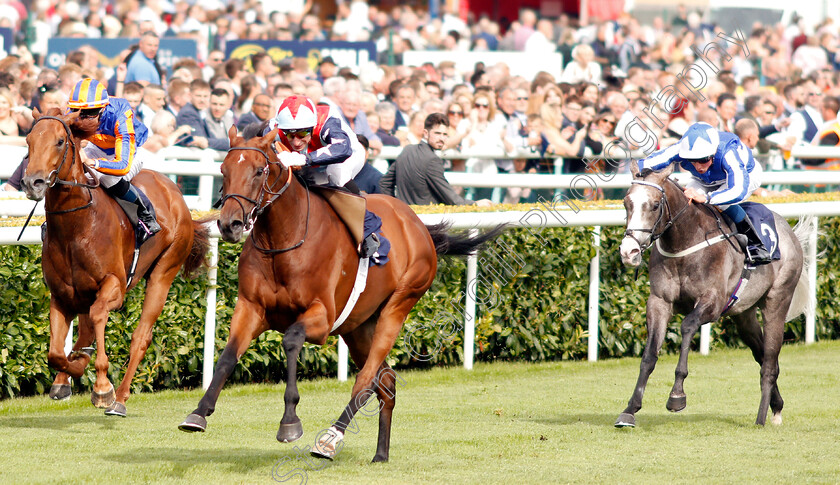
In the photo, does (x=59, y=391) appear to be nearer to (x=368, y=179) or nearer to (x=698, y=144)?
(x=368, y=179)

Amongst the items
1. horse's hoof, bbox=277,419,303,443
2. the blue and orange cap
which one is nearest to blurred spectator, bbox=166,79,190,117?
the blue and orange cap

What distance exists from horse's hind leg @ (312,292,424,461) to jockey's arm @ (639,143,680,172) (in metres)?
1.39

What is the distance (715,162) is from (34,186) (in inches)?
133

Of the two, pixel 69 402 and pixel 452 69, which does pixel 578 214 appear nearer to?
pixel 69 402

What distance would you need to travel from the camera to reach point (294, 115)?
500cm

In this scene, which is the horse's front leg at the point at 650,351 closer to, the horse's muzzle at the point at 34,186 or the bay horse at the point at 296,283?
the bay horse at the point at 296,283

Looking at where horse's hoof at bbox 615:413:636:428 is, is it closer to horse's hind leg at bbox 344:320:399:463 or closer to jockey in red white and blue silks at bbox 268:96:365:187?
horse's hind leg at bbox 344:320:399:463

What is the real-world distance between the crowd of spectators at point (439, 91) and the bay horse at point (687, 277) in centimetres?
168

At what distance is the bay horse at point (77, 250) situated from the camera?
5410mm

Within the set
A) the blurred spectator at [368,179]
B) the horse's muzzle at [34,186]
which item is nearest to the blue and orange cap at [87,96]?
the horse's muzzle at [34,186]

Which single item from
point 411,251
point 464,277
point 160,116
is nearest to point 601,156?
point 464,277

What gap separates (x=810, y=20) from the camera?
895 inches

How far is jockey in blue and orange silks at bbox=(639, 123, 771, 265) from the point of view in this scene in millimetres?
6203

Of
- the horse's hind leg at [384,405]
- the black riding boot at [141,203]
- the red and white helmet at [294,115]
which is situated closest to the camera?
the red and white helmet at [294,115]
